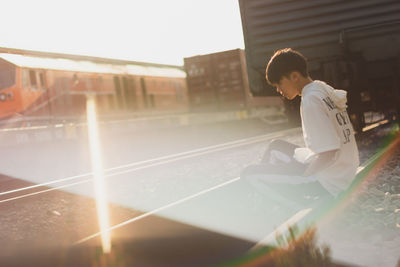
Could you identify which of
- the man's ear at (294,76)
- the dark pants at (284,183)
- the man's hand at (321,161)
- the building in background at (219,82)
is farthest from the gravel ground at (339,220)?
the building in background at (219,82)

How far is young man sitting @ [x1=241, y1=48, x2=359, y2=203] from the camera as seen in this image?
2672mm

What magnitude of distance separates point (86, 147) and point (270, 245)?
14435mm

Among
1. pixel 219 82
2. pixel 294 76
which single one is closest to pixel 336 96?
pixel 294 76

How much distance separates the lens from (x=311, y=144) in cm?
270

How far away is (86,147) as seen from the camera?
16.0 metres

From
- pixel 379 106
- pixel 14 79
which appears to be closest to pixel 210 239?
pixel 379 106

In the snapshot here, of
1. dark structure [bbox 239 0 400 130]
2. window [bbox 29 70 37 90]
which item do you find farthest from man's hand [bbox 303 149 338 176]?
window [bbox 29 70 37 90]

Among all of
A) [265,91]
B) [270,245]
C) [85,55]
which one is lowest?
[270,245]

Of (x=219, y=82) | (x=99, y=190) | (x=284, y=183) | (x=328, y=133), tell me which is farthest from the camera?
(x=219, y=82)

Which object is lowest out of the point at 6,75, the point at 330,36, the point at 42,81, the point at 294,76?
the point at 294,76

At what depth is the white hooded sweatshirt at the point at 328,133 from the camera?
8.71 feet

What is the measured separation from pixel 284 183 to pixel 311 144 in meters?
0.51

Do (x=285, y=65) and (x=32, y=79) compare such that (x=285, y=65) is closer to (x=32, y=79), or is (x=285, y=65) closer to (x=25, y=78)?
(x=25, y=78)

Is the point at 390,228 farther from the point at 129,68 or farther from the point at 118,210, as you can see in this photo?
the point at 129,68
